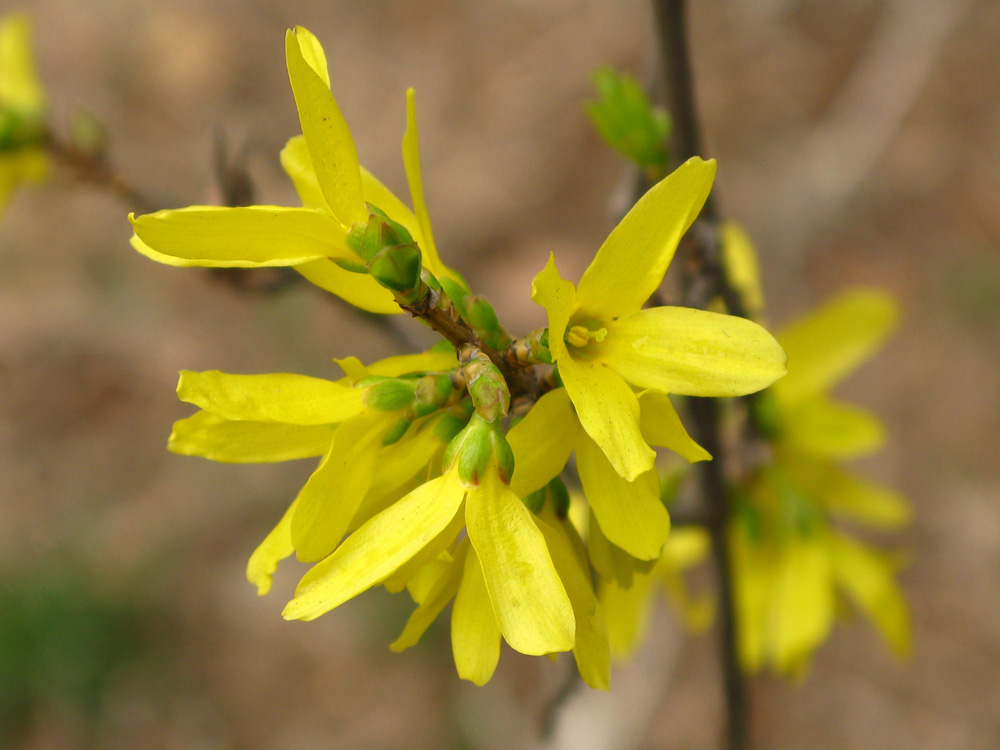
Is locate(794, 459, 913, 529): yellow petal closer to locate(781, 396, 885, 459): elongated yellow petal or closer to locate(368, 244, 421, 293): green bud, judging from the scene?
locate(781, 396, 885, 459): elongated yellow petal

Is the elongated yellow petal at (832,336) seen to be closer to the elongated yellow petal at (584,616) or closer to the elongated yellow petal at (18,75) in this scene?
the elongated yellow petal at (584,616)

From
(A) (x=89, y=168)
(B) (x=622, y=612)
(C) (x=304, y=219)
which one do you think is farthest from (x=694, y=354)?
(A) (x=89, y=168)

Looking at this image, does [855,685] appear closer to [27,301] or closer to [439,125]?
[439,125]

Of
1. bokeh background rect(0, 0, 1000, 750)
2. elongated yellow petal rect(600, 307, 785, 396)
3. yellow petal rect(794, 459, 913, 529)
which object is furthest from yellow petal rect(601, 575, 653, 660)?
bokeh background rect(0, 0, 1000, 750)

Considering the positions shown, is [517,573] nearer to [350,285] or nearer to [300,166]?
[350,285]

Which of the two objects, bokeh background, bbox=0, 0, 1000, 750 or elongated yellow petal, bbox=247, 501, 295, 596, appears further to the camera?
bokeh background, bbox=0, 0, 1000, 750

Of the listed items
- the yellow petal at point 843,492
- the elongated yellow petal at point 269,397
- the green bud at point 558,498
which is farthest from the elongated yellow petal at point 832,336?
the elongated yellow petal at point 269,397

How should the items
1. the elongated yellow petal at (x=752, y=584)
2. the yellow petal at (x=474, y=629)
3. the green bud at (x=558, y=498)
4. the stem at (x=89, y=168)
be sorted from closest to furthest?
the yellow petal at (x=474, y=629), the green bud at (x=558, y=498), the elongated yellow petal at (x=752, y=584), the stem at (x=89, y=168)

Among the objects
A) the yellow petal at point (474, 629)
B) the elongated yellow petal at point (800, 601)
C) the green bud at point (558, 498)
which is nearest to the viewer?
the yellow petal at point (474, 629)
